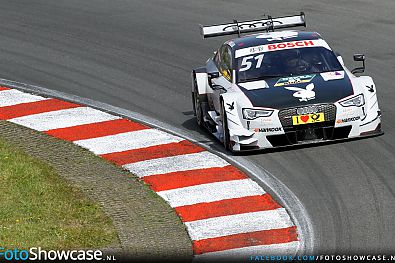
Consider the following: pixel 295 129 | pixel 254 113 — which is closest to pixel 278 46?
pixel 254 113

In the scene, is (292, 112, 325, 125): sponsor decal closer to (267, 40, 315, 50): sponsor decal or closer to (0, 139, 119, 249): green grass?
(267, 40, 315, 50): sponsor decal

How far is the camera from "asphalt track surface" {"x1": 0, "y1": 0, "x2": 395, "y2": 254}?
44.0 feet

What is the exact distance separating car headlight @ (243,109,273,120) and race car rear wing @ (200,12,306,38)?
240 cm

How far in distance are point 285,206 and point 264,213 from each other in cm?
36

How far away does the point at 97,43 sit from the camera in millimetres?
22250

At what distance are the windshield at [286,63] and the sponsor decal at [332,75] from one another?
0.15 meters

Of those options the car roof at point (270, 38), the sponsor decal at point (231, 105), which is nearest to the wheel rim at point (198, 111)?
the car roof at point (270, 38)

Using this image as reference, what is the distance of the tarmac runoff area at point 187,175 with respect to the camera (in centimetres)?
1253

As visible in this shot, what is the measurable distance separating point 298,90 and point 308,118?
0.50 m

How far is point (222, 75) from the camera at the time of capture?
16.9 meters

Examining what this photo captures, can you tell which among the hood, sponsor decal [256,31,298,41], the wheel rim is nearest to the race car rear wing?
sponsor decal [256,31,298,41]

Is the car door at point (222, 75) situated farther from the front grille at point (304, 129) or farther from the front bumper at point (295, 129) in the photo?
the front grille at point (304, 129)

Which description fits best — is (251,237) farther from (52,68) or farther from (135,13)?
(135,13)

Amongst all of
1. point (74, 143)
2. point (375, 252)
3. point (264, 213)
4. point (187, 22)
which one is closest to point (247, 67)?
point (74, 143)
